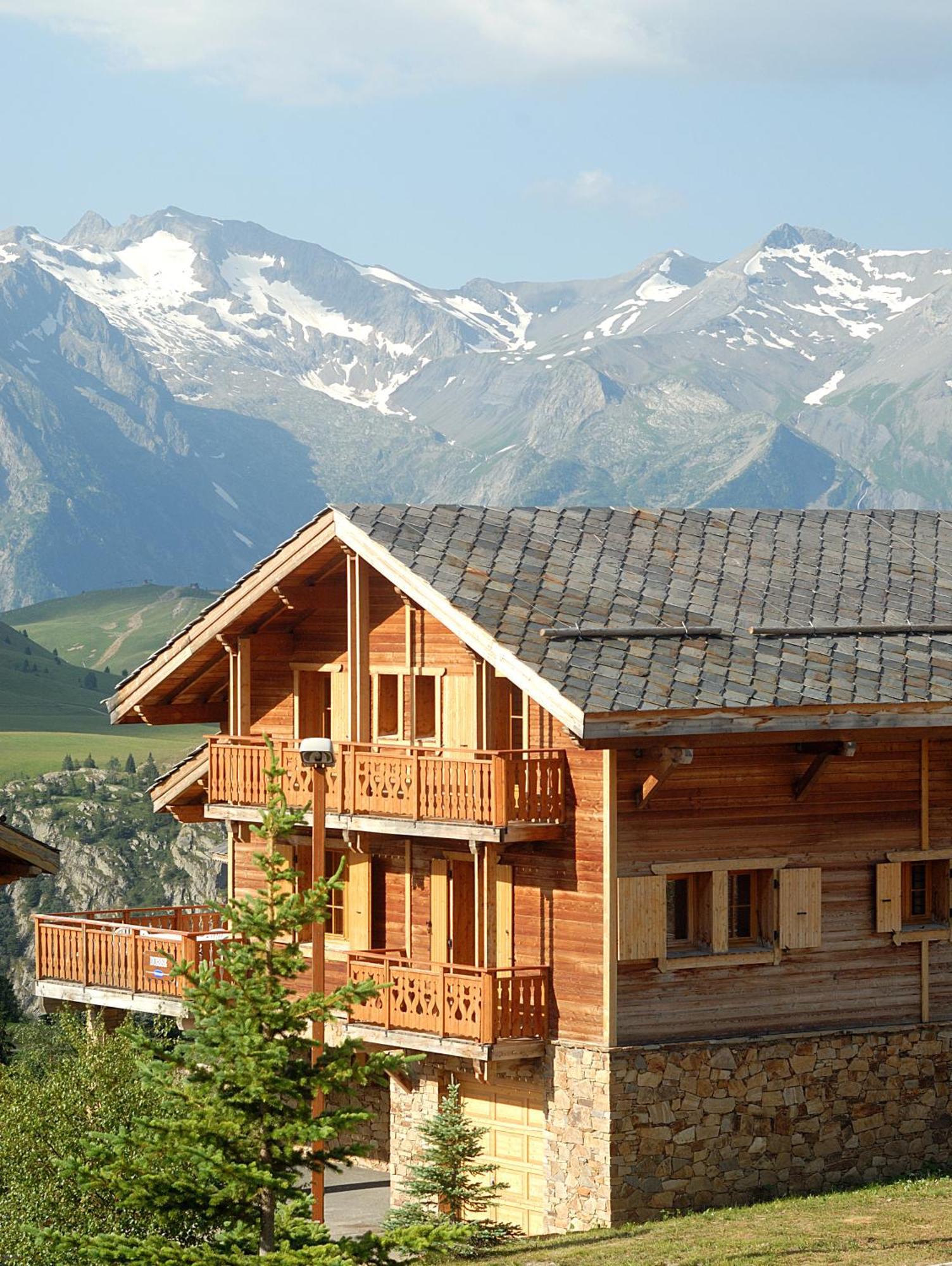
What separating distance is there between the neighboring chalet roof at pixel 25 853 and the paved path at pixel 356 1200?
24.0 ft

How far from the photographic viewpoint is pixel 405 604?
106 ft

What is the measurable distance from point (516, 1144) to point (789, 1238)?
616 centimetres

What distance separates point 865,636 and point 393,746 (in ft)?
22.1

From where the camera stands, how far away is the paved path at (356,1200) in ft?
104

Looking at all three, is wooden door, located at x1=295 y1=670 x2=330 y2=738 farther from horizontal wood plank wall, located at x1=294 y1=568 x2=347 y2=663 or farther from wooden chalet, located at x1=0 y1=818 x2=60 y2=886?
wooden chalet, located at x1=0 y1=818 x2=60 y2=886

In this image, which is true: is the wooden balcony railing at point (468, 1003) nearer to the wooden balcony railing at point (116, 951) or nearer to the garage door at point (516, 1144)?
the garage door at point (516, 1144)

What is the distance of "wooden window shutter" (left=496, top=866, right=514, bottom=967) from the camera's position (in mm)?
30078

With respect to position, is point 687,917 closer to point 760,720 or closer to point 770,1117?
point 770,1117

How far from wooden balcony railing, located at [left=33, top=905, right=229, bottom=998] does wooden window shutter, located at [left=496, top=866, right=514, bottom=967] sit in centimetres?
493

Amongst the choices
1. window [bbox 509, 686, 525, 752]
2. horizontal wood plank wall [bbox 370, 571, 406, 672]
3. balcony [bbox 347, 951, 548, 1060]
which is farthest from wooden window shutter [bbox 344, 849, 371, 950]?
window [bbox 509, 686, 525, 752]

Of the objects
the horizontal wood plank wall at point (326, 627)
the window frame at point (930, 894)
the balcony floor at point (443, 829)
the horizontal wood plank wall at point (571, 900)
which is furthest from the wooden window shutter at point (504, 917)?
the window frame at point (930, 894)

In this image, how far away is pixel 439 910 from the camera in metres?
31.8

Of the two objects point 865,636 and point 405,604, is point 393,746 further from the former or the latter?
point 865,636

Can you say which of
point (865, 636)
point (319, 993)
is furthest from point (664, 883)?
point (319, 993)
